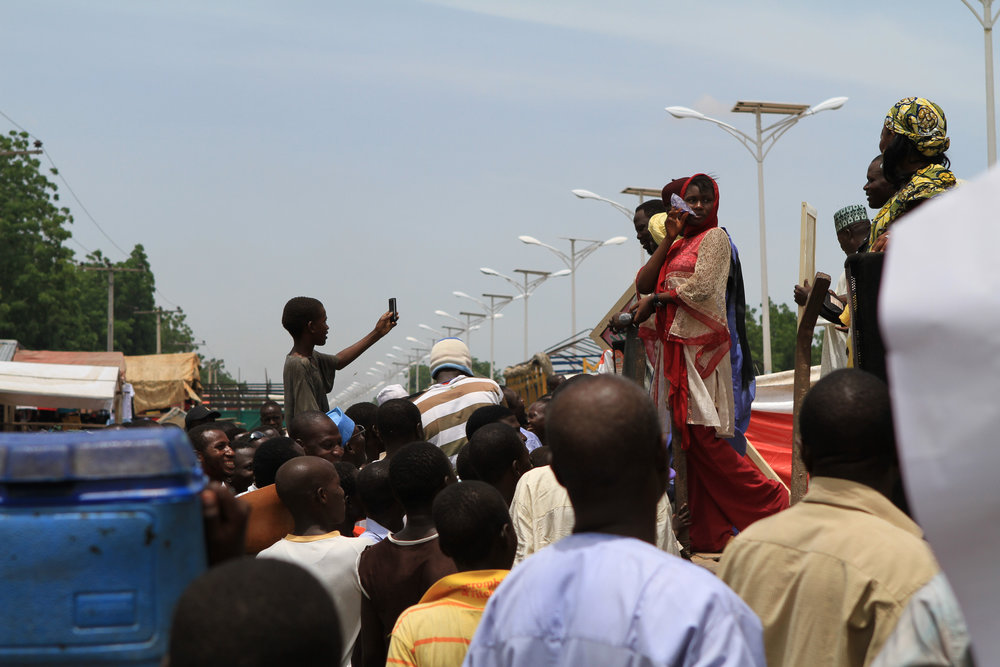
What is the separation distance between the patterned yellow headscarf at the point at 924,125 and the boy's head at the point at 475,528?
8.11 ft

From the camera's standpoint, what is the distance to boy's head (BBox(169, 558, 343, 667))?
1.29m

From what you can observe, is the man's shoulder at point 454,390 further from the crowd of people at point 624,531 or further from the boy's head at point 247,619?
the boy's head at point 247,619

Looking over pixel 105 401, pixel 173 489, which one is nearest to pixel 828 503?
pixel 173 489

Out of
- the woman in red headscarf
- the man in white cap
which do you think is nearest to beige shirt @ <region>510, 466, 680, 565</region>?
the woman in red headscarf

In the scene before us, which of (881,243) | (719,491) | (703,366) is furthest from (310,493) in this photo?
(719,491)

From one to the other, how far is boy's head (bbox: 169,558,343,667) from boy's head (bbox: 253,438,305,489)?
420cm

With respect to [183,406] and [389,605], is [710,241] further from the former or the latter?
[183,406]

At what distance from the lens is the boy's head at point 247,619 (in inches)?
50.8

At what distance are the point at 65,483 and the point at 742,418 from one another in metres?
5.63

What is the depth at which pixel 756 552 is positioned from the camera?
2.56 meters

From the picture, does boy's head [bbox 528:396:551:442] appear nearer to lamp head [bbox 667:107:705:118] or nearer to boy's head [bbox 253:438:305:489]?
boy's head [bbox 253:438:305:489]

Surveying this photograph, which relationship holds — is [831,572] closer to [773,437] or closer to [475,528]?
[475,528]

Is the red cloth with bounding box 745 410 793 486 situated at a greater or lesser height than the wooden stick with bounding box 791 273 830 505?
lesser

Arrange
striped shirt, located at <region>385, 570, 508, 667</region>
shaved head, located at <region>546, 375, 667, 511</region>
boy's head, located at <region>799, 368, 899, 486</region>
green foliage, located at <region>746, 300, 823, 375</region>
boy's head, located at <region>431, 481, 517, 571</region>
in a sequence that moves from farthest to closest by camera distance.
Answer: green foliage, located at <region>746, 300, 823, 375</region>, boy's head, located at <region>431, 481, 517, 571</region>, striped shirt, located at <region>385, 570, 508, 667</region>, boy's head, located at <region>799, 368, 899, 486</region>, shaved head, located at <region>546, 375, 667, 511</region>
